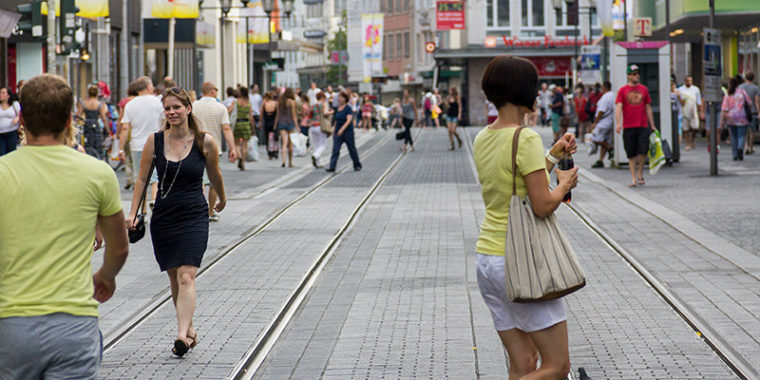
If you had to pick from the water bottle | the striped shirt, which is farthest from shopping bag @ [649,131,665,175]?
the water bottle

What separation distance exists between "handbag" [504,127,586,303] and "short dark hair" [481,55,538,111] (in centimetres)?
16

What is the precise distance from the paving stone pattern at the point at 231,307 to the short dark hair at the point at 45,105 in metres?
3.01

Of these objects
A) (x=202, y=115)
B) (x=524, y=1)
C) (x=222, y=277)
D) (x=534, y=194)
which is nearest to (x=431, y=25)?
(x=524, y=1)

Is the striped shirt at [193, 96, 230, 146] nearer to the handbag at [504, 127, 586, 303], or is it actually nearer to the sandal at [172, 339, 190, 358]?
the sandal at [172, 339, 190, 358]

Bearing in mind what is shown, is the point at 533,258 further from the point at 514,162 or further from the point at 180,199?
the point at 180,199

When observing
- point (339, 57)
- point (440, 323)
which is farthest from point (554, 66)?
point (440, 323)

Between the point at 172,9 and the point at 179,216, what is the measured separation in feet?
70.7

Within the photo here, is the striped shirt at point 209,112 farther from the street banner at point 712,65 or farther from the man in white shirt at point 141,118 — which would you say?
the street banner at point 712,65

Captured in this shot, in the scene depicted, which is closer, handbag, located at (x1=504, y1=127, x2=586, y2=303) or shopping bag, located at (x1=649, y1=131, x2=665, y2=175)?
handbag, located at (x1=504, y1=127, x2=586, y2=303)

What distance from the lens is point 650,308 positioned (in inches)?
342

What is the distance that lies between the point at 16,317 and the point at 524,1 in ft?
244

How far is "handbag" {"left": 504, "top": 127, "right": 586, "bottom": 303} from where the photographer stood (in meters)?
4.61

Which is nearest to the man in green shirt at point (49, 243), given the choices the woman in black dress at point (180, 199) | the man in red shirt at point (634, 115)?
the woman in black dress at point (180, 199)

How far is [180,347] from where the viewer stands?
7234 millimetres
